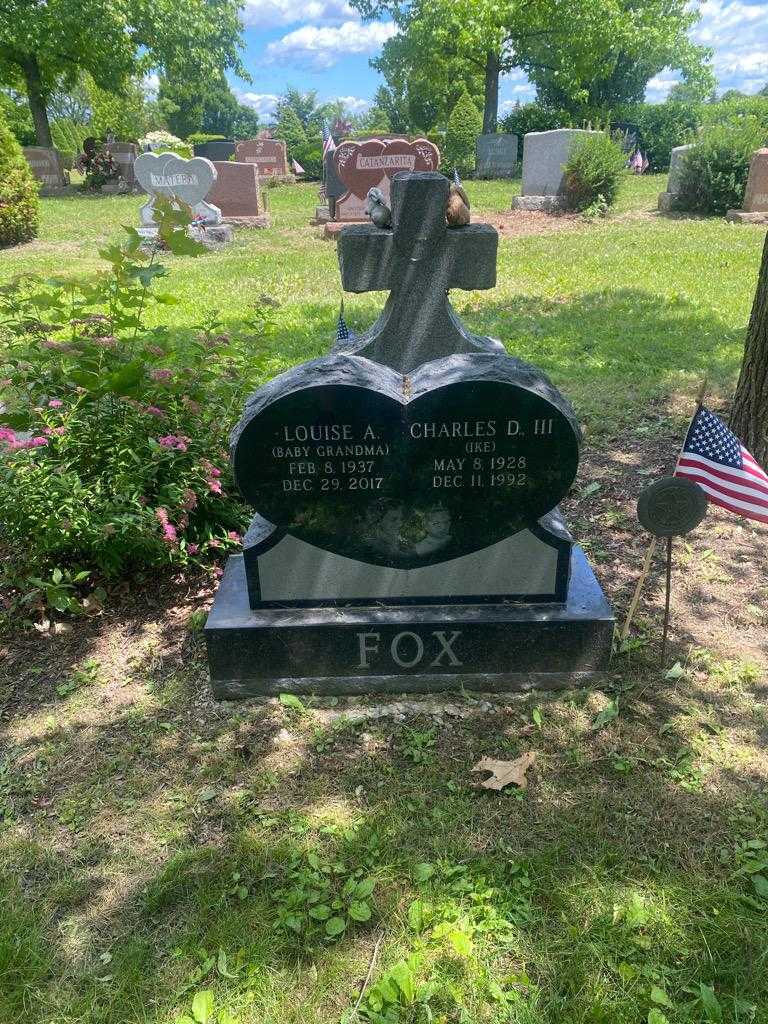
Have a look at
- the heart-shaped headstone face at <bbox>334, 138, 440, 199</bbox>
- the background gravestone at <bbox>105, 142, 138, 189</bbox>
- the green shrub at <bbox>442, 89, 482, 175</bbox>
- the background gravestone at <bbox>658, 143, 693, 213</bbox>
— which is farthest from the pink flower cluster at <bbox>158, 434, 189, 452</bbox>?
the green shrub at <bbox>442, 89, 482, 175</bbox>

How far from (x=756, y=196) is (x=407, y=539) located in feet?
49.9

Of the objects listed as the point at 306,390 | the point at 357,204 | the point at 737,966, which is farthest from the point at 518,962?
the point at 357,204

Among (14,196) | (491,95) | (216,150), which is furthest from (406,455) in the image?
(491,95)

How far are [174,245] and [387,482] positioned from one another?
1656mm

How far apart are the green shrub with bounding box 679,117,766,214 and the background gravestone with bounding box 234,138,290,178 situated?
15.9 m

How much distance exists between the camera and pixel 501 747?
10.2ft

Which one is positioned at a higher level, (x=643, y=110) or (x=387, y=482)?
(x=643, y=110)

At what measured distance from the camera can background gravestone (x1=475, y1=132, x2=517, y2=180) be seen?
26.0 meters

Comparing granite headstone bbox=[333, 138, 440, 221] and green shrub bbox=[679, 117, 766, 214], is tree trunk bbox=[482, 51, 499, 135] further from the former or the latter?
granite headstone bbox=[333, 138, 440, 221]

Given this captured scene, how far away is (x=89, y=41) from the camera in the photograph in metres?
25.7

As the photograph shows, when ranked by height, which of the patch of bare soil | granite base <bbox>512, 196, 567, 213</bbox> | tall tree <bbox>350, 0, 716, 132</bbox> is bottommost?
the patch of bare soil

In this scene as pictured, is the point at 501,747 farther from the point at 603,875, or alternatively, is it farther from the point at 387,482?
the point at 387,482

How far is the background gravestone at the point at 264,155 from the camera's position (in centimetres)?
2608

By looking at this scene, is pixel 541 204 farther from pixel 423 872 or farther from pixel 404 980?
pixel 404 980
